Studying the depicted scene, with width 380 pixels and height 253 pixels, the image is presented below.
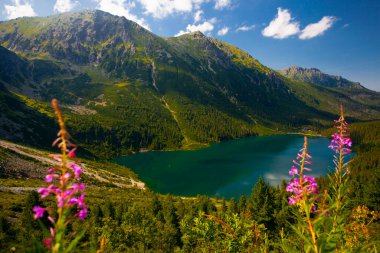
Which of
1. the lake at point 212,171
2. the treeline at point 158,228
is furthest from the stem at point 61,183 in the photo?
the lake at point 212,171

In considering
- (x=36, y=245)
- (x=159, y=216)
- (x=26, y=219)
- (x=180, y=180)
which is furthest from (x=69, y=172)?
(x=180, y=180)

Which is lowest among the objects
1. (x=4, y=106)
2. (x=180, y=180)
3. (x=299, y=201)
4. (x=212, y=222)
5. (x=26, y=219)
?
(x=180, y=180)

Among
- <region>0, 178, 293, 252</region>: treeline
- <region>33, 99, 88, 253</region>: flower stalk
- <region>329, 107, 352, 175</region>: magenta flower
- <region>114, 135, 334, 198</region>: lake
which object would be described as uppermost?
<region>329, 107, 352, 175</region>: magenta flower

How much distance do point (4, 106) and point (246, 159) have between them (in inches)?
6216

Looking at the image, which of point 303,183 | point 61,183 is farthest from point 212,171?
point 61,183

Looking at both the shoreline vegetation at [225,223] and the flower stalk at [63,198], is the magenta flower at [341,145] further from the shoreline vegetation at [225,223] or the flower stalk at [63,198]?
the flower stalk at [63,198]

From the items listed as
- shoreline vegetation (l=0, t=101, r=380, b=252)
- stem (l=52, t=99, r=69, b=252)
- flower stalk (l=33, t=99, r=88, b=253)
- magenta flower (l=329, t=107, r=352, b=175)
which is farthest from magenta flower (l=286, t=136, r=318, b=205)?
stem (l=52, t=99, r=69, b=252)

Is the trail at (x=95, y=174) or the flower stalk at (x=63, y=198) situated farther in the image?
the trail at (x=95, y=174)

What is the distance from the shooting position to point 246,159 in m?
182

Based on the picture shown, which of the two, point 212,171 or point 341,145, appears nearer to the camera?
A: point 341,145

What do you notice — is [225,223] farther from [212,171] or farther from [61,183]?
[212,171]

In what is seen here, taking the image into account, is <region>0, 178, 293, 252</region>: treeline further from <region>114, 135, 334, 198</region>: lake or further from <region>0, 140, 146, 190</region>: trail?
<region>0, 140, 146, 190</region>: trail

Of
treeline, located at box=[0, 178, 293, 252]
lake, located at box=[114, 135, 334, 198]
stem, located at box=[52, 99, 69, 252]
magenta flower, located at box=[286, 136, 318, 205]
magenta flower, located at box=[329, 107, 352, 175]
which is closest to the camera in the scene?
stem, located at box=[52, 99, 69, 252]

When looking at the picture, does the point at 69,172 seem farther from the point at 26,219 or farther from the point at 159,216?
the point at 159,216
